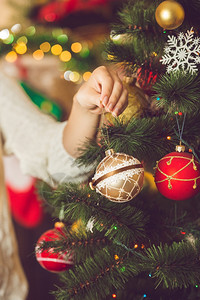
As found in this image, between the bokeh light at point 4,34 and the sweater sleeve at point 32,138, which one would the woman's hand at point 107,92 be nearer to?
the sweater sleeve at point 32,138

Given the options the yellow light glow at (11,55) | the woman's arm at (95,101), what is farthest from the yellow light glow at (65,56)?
the woman's arm at (95,101)

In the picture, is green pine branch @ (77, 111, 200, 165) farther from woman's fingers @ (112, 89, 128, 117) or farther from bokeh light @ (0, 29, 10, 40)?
bokeh light @ (0, 29, 10, 40)

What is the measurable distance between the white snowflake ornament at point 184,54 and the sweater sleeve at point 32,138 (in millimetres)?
243

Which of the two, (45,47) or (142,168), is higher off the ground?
(45,47)

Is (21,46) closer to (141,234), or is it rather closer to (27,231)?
(141,234)

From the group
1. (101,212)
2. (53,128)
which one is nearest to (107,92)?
(101,212)

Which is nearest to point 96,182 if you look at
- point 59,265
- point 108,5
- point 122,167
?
point 122,167

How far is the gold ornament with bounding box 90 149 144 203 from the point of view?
1.09 ft

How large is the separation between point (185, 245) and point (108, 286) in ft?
0.33

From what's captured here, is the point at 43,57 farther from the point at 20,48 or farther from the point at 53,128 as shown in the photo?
the point at 53,128

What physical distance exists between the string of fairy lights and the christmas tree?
0.35m

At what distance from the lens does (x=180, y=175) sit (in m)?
0.34

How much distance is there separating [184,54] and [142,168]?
0.13m

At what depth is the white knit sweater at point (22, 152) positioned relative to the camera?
1.87ft
